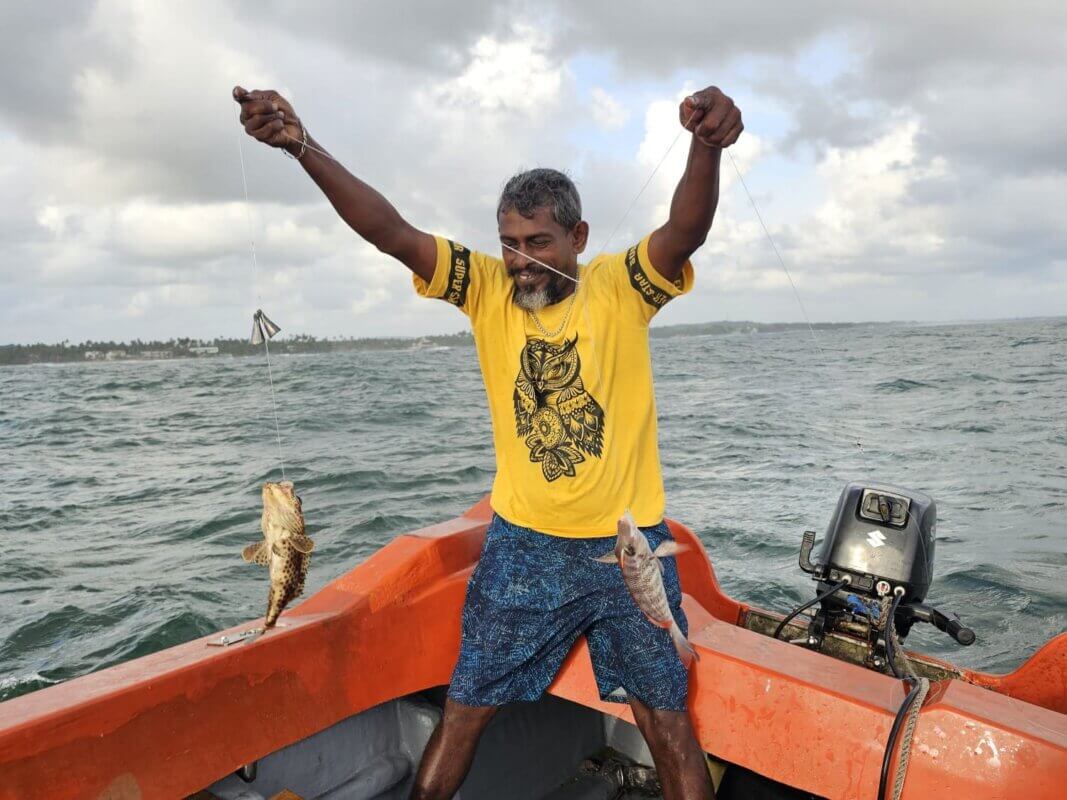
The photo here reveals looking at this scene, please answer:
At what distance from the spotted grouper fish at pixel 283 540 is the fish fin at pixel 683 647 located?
1.22 m

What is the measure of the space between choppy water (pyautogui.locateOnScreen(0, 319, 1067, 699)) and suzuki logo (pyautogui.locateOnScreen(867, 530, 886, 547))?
3318 millimetres

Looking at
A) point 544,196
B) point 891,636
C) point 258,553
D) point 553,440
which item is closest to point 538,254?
point 544,196

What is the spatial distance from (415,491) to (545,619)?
31.5 feet

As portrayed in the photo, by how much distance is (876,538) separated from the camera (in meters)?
3.86

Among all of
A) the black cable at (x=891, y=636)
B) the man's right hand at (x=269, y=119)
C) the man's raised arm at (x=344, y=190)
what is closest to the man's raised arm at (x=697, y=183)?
the man's raised arm at (x=344, y=190)

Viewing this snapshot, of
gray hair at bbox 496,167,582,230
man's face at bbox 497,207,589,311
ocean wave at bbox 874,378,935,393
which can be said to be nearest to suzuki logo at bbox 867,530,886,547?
man's face at bbox 497,207,589,311

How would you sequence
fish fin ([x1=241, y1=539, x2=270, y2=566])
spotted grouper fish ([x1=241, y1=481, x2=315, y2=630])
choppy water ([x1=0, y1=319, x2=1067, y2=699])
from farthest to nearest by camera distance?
choppy water ([x1=0, y1=319, x2=1067, y2=699]) → fish fin ([x1=241, y1=539, x2=270, y2=566]) → spotted grouper fish ([x1=241, y1=481, x2=315, y2=630])

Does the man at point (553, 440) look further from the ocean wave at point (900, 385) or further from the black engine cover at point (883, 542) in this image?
the ocean wave at point (900, 385)

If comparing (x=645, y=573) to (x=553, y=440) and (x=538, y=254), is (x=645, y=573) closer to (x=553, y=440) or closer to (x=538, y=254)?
(x=553, y=440)

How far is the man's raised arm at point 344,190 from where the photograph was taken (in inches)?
102

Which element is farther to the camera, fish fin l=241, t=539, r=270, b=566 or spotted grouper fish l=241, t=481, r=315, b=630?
fish fin l=241, t=539, r=270, b=566

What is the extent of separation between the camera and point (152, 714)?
2.34m

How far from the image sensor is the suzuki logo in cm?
385

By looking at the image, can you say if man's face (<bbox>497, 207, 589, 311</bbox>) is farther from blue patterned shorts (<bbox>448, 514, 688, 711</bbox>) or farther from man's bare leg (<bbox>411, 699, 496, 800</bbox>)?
man's bare leg (<bbox>411, 699, 496, 800</bbox>)
